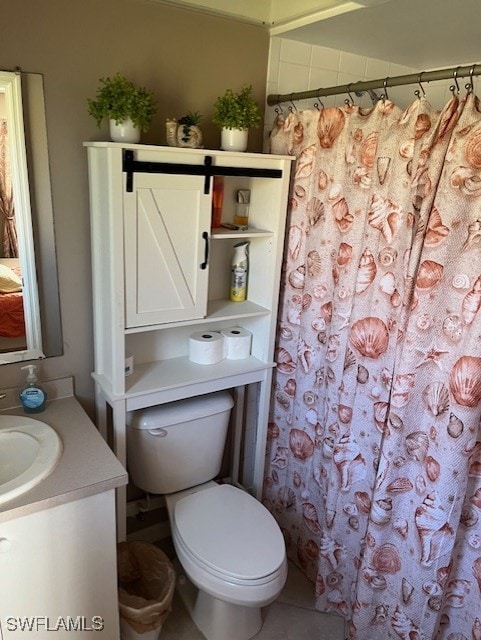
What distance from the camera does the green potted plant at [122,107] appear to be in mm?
1500

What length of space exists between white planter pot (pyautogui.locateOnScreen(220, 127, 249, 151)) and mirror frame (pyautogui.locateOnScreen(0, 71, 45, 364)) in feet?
2.11

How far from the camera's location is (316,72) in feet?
6.53

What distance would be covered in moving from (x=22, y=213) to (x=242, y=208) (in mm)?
814

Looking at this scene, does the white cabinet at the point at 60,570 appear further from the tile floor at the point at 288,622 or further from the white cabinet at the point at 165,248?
the white cabinet at the point at 165,248

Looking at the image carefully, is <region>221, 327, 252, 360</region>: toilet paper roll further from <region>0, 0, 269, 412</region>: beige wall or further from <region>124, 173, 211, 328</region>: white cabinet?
<region>0, 0, 269, 412</region>: beige wall

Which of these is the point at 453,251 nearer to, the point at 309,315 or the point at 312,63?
the point at 309,315

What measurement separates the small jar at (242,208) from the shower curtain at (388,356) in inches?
7.2

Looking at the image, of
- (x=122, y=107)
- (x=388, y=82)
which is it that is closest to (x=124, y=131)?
(x=122, y=107)

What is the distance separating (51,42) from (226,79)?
614 mm

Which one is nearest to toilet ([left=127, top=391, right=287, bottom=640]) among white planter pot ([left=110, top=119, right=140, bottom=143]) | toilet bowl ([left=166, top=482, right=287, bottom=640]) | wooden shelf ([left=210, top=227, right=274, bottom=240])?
toilet bowl ([left=166, top=482, right=287, bottom=640])

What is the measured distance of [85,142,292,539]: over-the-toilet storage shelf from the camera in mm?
1576

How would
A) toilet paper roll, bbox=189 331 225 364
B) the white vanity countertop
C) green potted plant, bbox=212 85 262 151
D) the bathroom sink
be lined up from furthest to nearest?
1. toilet paper roll, bbox=189 331 225 364
2. green potted plant, bbox=212 85 262 151
3. the bathroom sink
4. the white vanity countertop

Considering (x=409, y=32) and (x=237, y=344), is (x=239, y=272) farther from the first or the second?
(x=409, y=32)

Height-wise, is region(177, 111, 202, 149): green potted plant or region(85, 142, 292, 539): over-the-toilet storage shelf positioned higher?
region(177, 111, 202, 149): green potted plant
